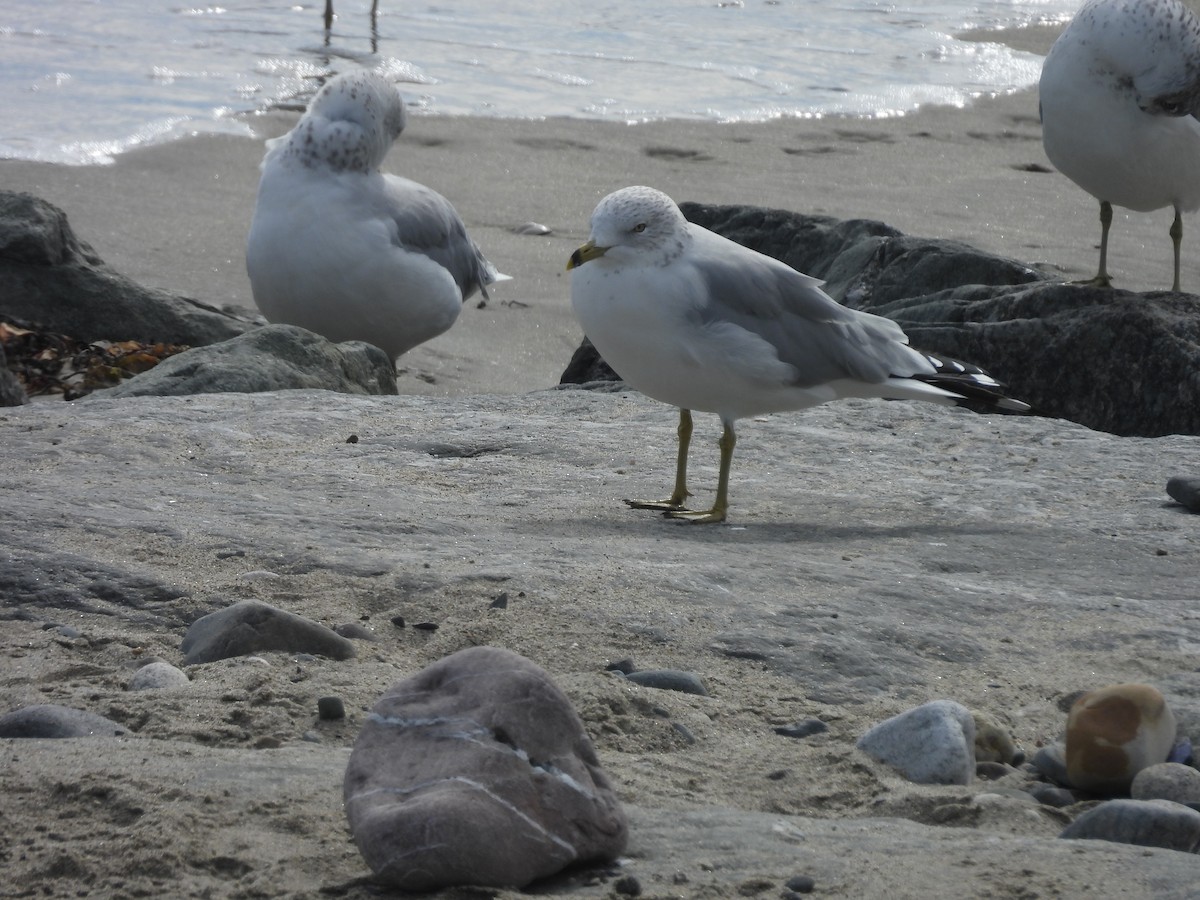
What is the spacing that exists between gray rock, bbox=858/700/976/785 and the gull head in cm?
180

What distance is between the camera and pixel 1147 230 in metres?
9.71

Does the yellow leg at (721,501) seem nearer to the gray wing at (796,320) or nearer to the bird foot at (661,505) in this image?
the bird foot at (661,505)

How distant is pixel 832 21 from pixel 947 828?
14.8 metres

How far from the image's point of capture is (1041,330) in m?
5.91

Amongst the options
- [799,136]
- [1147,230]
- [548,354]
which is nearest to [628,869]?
[548,354]

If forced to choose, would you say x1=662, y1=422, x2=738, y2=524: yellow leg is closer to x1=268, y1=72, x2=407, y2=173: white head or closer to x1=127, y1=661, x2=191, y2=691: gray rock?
x1=127, y1=661, x2=191, y2=691: gray rock

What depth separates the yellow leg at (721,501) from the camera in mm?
4173

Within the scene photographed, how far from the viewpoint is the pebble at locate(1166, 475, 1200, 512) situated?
4.27 m

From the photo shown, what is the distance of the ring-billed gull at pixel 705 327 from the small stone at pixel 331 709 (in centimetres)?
170

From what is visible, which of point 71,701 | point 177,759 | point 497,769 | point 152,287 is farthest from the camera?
point 152,287

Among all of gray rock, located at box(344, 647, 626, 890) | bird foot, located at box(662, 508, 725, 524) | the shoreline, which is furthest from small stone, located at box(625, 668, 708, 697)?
the shoreline

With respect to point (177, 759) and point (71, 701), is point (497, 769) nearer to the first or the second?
point (177, 759)

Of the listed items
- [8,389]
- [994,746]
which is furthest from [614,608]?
[8,389]

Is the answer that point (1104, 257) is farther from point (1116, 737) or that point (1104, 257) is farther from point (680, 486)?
point (1116, 737)
